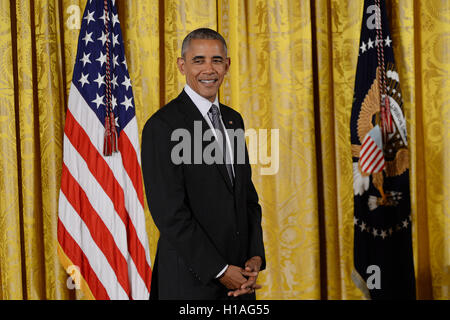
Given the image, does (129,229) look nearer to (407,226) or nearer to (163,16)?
(163,16)

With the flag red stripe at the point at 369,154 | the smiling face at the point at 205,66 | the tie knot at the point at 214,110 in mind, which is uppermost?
the smiling face at the point at 205,66

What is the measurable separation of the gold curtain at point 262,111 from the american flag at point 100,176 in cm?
21

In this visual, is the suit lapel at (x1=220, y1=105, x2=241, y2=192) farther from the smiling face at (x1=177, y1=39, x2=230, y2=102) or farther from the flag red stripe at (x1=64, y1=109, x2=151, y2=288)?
the flag red stripe at (x1=64, y1=109, x2=151, y2=288)

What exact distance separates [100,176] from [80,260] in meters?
0.53

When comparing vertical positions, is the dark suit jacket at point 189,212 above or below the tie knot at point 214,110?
below

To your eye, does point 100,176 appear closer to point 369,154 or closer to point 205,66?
point 205,66

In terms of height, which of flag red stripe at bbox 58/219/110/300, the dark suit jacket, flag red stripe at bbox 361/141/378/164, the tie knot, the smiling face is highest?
the smiling face

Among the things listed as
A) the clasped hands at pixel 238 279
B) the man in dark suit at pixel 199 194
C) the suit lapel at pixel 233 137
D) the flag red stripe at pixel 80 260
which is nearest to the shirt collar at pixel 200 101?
the man in dark suit at pixel 199 194

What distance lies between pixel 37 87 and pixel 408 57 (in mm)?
2422

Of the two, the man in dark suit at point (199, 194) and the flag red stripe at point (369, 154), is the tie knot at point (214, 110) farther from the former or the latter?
the flag red stripe at point (369, 154)

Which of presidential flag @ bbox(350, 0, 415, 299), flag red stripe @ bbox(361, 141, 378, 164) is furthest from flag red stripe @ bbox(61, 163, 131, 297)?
flag red stripe @ bbox(361, 141, 378, 164)

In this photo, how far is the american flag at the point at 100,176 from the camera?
9.10 ft

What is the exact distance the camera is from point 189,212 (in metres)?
1.78

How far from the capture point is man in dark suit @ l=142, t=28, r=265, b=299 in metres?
1.76
